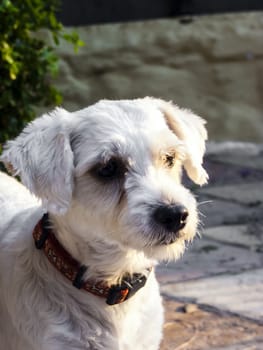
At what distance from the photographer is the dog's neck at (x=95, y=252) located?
305 centimetres

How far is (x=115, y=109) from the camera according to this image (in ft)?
10.2

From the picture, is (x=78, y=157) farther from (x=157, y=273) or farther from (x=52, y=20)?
(x=52, y=20)

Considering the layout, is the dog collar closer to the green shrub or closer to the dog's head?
the dog's head

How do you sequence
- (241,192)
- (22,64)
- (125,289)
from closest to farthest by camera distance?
(125,289), (22,64), (241,192)

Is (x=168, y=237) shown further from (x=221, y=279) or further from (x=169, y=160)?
(x=221, y=279)

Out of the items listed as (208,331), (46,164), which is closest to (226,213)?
(208,331)

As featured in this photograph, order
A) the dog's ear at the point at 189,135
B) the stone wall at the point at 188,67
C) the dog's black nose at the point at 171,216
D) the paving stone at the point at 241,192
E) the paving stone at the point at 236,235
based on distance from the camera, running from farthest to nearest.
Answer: the stone wall at the point at 188,67
the paving stone at the point at 241,192
the paving stone at the point at 236,235
the dog's ear at the point at 189,135
the dog's black nose at the point at 171,216

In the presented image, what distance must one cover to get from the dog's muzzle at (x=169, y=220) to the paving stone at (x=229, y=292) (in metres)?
1.25

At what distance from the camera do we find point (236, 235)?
5234 millimetres

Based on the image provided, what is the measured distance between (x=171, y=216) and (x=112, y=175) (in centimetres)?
28

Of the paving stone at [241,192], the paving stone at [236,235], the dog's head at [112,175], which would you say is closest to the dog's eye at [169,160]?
the dog's head at [112,175]

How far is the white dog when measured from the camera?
2934 millimetres

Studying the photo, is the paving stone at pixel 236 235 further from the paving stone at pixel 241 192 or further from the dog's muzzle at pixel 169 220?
the dog's muzzle at pixel 169 220

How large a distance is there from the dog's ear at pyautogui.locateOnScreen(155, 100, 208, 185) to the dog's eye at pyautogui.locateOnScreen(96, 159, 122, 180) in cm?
36
